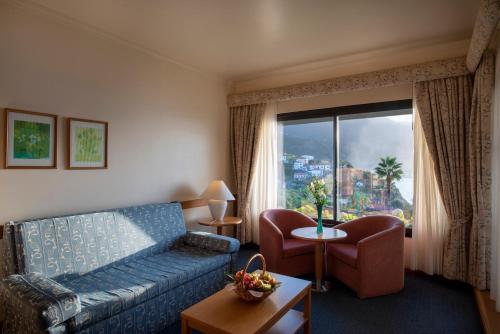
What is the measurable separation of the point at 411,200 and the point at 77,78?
4.12 meters

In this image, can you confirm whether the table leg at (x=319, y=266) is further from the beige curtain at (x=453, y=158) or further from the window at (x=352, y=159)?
the beige curtain at (x=453, y=158)

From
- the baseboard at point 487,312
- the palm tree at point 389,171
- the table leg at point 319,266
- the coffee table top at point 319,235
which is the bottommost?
the baseboard at point 487,312

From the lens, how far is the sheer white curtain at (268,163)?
479 centimetres

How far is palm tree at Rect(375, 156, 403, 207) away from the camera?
391 centimetres

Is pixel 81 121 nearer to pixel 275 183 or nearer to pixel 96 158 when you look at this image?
pixel 96 158

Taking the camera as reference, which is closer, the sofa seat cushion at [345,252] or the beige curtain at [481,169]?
the beige curtain at [481,169]

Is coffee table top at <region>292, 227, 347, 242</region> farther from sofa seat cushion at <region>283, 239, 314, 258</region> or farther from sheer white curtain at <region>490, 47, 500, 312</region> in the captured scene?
sheer white curtain at <region>490, 47, 500, 312</region>

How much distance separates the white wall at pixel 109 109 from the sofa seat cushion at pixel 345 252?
79.3 inches

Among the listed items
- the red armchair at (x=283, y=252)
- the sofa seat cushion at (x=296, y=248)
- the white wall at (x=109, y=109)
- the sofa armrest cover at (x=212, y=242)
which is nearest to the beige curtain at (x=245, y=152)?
the white wall at (x=109, y=109)

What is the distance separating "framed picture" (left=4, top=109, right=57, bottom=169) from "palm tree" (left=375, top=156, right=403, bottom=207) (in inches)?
151

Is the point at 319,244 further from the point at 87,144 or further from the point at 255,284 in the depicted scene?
the point at 87,144

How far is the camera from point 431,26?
312 cm

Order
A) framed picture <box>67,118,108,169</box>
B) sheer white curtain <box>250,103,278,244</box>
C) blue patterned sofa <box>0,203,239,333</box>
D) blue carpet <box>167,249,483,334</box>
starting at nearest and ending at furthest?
blue patterned sofa <box>0,203,239,333</box> → blue carpet <box>167,249,483,334</box> → framed picture <box>67,118,108,169</box> → sheer white curtain <box>250,103,278,244</box>

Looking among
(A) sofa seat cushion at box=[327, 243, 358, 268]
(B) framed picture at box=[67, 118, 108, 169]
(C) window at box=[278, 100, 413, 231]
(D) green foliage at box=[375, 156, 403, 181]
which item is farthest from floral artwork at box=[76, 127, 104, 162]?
(D) green foliage at box=[375, 156, 403, 181]
